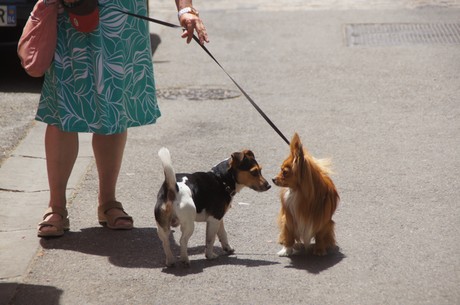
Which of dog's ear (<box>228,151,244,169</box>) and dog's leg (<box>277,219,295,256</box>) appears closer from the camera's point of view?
dog's ear (<box>228,151,244,169</box>)

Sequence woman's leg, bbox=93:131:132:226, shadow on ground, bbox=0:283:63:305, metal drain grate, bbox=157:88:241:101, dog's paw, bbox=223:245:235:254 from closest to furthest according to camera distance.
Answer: shadow on ground, bbox=0:283:63:305, dog's paw, bbox=223:245:235:254, woman's leg, bbox=93:131:132:226, metal drain grate, bbox=157:88:241:101

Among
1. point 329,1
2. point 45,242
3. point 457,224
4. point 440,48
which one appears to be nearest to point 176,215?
point 45,242

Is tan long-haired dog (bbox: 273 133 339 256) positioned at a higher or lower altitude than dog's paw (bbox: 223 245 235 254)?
higher

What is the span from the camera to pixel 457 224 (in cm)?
575

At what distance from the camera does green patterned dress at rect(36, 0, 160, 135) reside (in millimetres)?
5484

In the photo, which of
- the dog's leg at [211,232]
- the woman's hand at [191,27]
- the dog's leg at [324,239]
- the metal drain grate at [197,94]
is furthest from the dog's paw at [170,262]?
the metal drain grate at [197,94]

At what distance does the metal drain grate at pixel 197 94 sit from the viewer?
30.3ft

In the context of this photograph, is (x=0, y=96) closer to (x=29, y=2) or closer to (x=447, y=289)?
(x=29, y=2)

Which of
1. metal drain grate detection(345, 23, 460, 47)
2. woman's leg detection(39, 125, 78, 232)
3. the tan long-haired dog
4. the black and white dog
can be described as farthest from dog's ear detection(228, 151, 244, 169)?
metal drain grate detection(345, 23, 460, 47)

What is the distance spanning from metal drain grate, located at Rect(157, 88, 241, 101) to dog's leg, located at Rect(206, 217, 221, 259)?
400 centimetres

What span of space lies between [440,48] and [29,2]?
452 centimetres

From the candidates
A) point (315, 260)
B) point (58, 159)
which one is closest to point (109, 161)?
point (58, 159)

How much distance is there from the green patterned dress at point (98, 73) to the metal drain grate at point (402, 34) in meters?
5.98

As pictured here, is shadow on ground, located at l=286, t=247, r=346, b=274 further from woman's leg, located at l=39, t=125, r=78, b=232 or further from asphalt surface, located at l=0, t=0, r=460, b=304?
woman's leg, located at l=39, t=125, r=78, b=232
